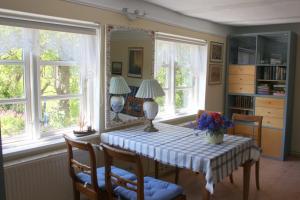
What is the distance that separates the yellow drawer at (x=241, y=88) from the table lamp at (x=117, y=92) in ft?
8.21

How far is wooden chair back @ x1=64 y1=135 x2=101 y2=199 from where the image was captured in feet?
7.38

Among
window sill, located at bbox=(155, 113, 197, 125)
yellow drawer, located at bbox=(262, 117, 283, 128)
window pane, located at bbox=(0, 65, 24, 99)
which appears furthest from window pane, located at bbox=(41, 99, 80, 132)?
yellow drawer, located at bbox=(262, 117, 283, 128)

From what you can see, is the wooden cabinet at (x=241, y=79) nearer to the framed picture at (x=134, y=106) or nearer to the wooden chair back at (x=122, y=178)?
the framed picture at (x=134, y=106)

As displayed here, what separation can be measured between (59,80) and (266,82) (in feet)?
11.5

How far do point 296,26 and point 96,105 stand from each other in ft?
11.8

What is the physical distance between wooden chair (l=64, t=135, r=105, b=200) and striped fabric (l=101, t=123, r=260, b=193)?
1.62ft

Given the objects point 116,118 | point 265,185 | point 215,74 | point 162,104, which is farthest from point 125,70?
point 265,185

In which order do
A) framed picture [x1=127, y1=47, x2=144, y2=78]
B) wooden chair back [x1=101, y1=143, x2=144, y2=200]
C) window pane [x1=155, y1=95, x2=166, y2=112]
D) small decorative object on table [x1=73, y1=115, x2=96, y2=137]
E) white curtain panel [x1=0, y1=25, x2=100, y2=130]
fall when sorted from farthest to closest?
window pane [x1=155, y1=95, x2=166, y2=112], framed picture [x1=127, y1=47, x2=144, y2=78], small decorative object on table [x1=73, y1=115, x2=96, y2=137], white curtain panel [x1=0, y1=25, x2=100, y2=130], wooden chair back [x1=101, y1=143, x2=144, y2=200]

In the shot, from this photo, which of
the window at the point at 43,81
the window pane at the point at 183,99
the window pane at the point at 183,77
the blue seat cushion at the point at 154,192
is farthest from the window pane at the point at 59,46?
the window pane at the point at 183,99

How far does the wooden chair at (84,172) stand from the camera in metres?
2.26

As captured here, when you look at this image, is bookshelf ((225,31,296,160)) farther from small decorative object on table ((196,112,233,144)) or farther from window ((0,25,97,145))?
window ((0,25,97,145))

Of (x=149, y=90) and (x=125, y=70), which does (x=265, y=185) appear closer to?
(x=149, y=90)

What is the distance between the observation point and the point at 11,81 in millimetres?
2482

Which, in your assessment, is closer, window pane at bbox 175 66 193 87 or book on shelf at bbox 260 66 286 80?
window pane at bbox 175 66 193 87
